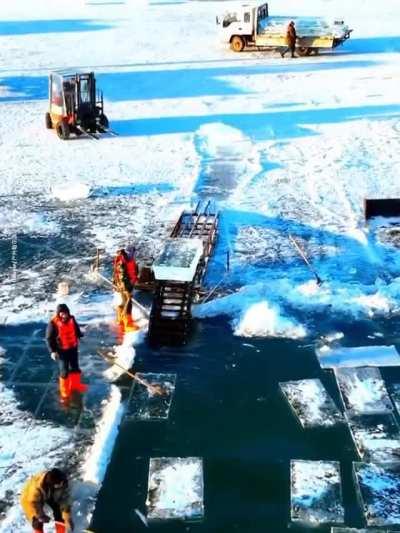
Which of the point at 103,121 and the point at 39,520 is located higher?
the point at 103,121

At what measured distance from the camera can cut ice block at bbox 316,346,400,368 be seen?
30.8ft

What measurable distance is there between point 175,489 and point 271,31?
76.7ft

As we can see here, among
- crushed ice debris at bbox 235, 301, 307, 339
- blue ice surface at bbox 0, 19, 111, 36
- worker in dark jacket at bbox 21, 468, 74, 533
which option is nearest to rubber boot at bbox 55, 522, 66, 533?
worker in dark jacket at bbox 21, 468, 74, 533

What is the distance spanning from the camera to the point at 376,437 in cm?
798

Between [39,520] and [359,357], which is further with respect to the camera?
[359,357]

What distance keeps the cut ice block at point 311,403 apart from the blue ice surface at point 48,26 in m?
29.4

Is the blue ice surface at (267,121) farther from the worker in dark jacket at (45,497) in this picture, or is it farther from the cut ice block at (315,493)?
the worker in dark jacket at (45,497)

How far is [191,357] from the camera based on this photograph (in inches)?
379

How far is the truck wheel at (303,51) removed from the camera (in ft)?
89.7

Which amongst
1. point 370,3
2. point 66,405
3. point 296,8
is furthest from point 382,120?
point 370,3

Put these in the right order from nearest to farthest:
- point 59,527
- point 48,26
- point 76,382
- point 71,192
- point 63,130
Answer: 1. point 59,527
2. point 76,382
3. point 71,192
4. point 63,130
5. point 48,26

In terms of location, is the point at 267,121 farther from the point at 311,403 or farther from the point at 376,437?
the point at 376,437

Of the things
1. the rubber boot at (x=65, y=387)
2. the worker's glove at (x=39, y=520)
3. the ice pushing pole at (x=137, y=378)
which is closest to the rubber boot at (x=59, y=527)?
the worker's glove at (x=39, y=520)

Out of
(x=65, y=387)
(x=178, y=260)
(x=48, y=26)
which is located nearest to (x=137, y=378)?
(x=65, y=387)
